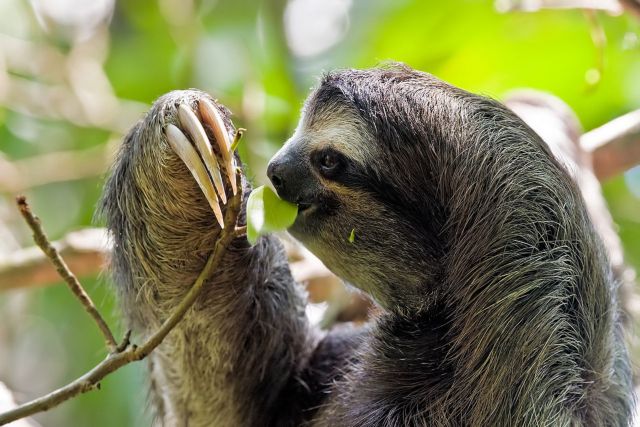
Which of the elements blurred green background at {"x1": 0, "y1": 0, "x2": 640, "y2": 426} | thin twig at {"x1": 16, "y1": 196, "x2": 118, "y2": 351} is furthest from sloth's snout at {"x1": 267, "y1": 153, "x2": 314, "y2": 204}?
blurred green background at {"x1": 0, "y1": 0, "x2": 640, "y2": 426}

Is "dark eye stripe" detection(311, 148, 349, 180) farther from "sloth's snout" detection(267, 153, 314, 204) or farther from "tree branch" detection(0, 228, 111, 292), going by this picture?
"tree branch" detection(0, 228, 111, 292)

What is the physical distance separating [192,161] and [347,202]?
21.5 inches

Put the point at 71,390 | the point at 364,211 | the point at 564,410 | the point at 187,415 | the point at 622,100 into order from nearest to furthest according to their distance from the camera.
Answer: the point at 71,390, the point at 564,410, the point at 364,211, the point at 187,415, the point at 622,100

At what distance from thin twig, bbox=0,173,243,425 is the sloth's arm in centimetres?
53

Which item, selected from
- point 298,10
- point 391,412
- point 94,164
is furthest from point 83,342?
point 391,412

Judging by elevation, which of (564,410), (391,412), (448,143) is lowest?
(564,410)

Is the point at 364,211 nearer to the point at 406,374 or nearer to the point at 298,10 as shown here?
the point at 406,374

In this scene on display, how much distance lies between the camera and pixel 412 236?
2.59 meters

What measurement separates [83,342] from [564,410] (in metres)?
5.20

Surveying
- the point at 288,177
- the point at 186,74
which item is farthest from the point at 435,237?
the point at 186,74

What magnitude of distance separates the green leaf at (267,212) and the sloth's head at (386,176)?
0.36 feet

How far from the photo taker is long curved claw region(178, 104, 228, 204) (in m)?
2.43

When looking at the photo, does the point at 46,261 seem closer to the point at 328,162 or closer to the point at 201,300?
the point at 201,300

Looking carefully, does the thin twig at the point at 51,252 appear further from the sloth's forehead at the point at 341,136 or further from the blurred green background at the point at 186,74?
the blurred green background at the point at 186,74
